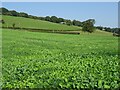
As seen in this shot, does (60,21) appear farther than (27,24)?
Yes

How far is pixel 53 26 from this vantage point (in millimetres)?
140625

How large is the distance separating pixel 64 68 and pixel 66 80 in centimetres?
362

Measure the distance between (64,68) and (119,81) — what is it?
14.3 feet

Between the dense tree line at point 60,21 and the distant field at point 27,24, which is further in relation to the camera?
the dense tree line at point 60,21

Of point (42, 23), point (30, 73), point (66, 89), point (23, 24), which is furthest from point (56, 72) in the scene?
point (42, 23)

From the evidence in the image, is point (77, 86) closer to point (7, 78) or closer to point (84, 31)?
Result: point (7, 78)

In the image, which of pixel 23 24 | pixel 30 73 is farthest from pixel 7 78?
pixel 23 24

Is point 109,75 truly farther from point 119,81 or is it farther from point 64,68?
point 64,68

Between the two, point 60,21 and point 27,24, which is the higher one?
point 60,21

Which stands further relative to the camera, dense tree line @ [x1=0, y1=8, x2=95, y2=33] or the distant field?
dense tree line @ [x1=0, y1=8, x2=95, y2=33]

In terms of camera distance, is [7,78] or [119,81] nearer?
[119,81]

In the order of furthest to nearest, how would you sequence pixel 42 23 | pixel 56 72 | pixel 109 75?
1. pixel 42 23
2. pixel 56 72
3. pixel 109 75

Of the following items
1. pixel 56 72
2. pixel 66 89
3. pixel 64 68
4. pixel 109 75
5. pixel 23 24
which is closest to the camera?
pixel 66 89

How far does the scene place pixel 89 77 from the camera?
41.5 ft
